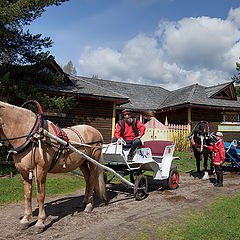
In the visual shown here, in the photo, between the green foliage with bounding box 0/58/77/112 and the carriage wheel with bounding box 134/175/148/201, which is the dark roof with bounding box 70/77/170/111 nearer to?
the green foliage with bounding box 0/58/77/112

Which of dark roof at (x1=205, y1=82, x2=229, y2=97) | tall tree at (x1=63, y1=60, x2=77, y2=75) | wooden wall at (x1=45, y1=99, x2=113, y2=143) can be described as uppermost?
tall tree at (x1=63, y1=60, x2=77, y2=75)

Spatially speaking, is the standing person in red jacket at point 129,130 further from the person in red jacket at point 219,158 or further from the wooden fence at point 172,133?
the wooden fence at point 172,133

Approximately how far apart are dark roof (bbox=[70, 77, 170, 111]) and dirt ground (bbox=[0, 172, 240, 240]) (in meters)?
12.7

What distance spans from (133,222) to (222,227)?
1.57m

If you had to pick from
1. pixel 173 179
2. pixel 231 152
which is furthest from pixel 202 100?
pixel 173 179

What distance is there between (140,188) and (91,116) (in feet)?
31.8

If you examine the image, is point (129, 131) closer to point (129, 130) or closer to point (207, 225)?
point (129, 130)

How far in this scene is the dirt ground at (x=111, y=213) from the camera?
388 centimetres

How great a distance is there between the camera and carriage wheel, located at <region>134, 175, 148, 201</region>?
579 centimetres

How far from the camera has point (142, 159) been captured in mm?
6125

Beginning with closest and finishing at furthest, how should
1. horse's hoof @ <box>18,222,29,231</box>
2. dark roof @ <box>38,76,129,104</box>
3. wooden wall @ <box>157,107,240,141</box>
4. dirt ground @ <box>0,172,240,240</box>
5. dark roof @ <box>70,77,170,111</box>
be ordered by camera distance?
Answer: dirt ground @ <box>0,172,240,240</box> → horse's hoof @ <box>18,222,29,231</box> → dark roof @ <box>38,76,129,104</box> → wooden wall @ <box>157,107,240,141</box> → dark roof @ <box>70,77,170,111</box>

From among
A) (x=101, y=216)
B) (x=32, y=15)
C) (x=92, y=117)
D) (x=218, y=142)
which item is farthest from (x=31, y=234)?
(x=92, y=117)

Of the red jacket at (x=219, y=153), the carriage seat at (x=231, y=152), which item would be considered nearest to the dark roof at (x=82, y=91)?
the carriage seat at (x=231, y=152)

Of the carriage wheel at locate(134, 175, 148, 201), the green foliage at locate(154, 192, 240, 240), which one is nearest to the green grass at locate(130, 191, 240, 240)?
the green foliage at locate(154, 192, 240, 240)
